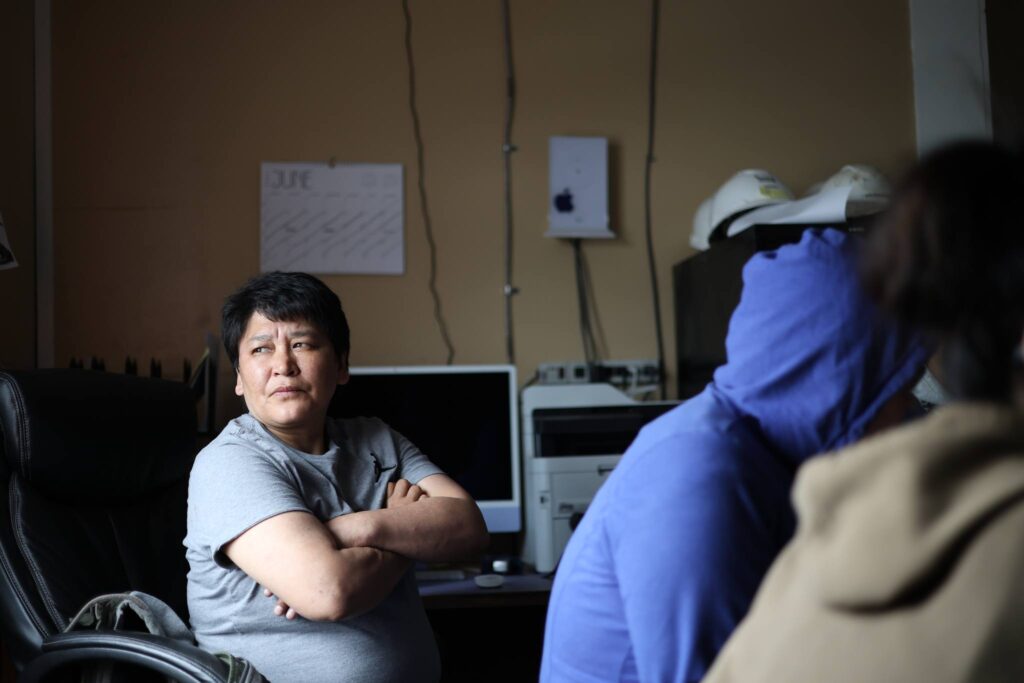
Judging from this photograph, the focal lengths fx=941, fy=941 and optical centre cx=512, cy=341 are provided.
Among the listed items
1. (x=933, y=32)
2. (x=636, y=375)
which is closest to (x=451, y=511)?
(x=636, y=375)

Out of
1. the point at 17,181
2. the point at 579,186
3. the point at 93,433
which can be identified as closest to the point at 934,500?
the point at 93,433

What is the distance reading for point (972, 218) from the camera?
621mm

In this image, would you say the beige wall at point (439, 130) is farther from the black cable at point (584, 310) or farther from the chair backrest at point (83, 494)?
the chair backrest at point (83, 494)

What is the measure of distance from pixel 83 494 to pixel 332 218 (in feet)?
4.49

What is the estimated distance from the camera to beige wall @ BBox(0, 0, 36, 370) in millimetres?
2670

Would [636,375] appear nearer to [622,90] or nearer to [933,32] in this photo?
[622,90]

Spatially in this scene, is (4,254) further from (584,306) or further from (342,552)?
(584,306)

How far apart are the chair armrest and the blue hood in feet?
3.19

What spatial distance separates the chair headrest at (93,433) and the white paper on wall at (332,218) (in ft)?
3.05

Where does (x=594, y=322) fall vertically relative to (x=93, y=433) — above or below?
above

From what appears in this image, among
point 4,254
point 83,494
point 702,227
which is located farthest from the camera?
point 702,227

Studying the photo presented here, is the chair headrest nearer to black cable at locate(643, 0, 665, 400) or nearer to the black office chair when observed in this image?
the black office chair

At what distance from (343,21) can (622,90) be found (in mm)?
943

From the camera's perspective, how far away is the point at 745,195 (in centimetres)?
278
